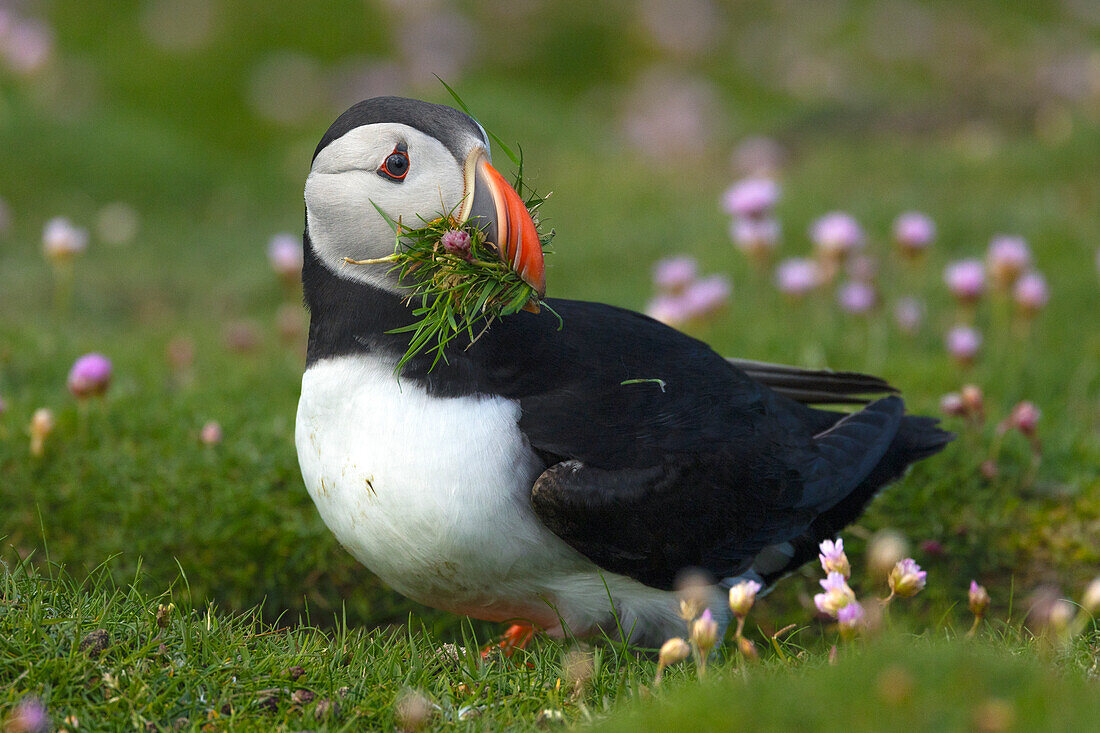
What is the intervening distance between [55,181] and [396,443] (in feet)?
24.9

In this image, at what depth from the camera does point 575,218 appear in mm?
8891

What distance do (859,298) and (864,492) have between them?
2060mm

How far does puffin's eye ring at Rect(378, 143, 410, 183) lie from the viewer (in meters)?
2.98

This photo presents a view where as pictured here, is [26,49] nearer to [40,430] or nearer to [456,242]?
[40,430]

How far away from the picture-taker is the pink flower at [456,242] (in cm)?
282

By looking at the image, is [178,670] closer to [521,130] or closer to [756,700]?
[756,700]

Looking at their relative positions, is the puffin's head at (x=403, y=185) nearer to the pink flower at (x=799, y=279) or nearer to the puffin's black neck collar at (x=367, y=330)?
the puffin's black neck collar at (x=367, y=330)

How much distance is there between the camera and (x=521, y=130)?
10211mm

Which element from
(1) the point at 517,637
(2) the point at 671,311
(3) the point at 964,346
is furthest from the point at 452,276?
(3) the point at 964,346

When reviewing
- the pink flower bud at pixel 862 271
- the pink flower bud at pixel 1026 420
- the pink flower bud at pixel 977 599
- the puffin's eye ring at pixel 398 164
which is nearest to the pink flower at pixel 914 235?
the pink flower bud at pixel 862 271

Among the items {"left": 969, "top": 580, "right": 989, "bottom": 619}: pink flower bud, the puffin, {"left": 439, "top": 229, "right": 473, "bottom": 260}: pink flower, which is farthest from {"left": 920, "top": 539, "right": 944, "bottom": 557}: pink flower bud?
{"left": 439, "top": 229, "right": 473, "bottom": 260}: pink flower

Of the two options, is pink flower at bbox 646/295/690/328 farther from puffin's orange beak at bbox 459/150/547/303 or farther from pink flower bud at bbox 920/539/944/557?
puffin's orange beak at bbox 459/150/547/303

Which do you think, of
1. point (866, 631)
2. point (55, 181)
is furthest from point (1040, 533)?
point (55, 181)

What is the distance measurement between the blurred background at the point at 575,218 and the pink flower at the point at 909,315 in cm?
2
